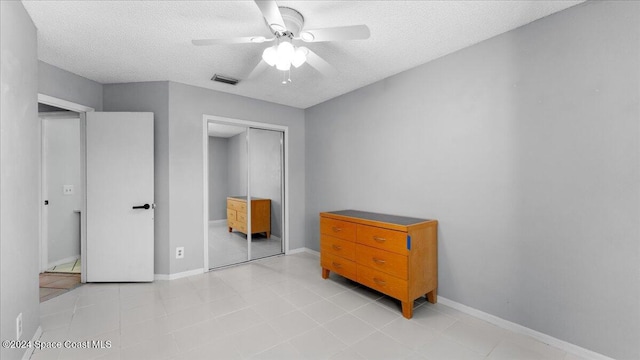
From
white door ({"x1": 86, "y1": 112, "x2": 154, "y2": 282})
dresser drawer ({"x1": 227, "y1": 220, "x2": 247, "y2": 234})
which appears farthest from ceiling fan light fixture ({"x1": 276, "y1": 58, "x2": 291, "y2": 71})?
dresser drawer ({"x1": 227, "y1": 220, "x2": 247, "y2": 234})

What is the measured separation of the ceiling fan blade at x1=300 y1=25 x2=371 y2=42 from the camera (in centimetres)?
152

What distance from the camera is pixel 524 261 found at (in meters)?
1.95

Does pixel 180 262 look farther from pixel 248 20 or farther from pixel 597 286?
pixel 597 286

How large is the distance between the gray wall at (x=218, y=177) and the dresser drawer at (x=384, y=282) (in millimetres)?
2203

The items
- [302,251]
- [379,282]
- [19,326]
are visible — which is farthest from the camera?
[302,251]

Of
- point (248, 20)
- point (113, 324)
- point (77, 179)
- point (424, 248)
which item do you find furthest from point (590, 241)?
point (77, 179)

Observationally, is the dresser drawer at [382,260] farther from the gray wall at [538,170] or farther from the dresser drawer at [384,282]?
the gray wall at [538,170]

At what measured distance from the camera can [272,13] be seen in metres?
1.43

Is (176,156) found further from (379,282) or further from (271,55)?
(379,282)

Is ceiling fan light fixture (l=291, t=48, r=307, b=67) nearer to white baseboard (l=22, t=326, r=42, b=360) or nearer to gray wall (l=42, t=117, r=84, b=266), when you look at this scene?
white baseboard (l=22, t=326, r=42, b=360)

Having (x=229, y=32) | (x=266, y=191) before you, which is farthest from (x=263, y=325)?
(x=229, y=32)

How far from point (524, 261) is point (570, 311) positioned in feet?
1.23

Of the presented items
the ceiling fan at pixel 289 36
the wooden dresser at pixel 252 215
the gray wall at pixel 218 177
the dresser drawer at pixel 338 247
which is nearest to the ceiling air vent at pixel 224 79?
the gray wall at pixel 218 177

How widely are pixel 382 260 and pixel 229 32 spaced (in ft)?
7.71
